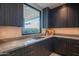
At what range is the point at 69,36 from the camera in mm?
1868

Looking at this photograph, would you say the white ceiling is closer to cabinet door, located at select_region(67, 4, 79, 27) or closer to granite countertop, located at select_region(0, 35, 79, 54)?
cabinet door, located at select_region(67, 4, 79, 27)

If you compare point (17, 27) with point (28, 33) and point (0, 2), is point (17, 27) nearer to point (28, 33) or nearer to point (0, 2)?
point (28, 33)

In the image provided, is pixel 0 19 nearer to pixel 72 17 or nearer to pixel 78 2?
pixel 72 17

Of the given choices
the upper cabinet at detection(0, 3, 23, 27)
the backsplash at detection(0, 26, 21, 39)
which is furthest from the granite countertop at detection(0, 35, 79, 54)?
the upper cabinet at detection(0, 3, 23, 27)

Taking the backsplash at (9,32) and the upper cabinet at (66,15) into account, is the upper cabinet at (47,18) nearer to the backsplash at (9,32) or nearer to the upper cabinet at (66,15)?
the upper cabinet at (66,15)

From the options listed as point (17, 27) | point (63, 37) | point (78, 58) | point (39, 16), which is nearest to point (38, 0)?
point (39, 16)

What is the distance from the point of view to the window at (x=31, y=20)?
1.88 metres

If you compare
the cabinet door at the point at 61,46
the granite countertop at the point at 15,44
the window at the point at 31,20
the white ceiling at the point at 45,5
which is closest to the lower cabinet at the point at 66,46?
the cabinet door at the point at 61,46

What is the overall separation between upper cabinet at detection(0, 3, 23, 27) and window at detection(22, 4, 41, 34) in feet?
0.23

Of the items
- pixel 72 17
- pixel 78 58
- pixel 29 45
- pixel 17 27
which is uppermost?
pixel 72 17

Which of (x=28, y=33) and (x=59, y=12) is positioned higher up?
(x=59, y=12)

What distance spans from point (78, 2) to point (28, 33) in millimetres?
839

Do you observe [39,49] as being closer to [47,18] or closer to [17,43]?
[17,43]

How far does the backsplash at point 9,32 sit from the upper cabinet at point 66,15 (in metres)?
0.54
